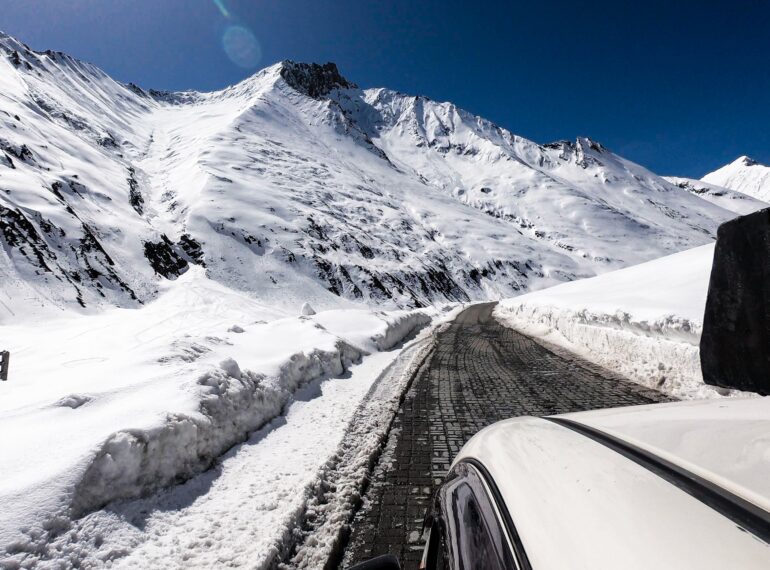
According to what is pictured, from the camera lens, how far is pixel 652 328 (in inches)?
314

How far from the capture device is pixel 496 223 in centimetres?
12000

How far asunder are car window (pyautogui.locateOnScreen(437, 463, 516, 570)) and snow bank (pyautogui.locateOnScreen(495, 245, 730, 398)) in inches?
235

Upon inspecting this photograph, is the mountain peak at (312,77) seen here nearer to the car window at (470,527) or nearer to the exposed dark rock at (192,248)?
the exposed dark rock at (192,248)

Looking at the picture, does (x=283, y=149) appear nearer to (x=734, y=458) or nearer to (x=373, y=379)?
(x=373, y=379)

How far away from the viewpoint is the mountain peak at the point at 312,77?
17445 centimetres

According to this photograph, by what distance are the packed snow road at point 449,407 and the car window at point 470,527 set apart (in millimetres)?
1332

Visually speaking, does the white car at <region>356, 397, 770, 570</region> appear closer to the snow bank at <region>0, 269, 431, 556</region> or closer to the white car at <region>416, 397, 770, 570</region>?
the white car at <region>416, 397, 770, 570</region>

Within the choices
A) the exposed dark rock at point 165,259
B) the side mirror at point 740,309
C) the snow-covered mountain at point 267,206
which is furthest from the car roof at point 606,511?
the exposed dark rock at point 165,259

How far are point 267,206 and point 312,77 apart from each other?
499ft

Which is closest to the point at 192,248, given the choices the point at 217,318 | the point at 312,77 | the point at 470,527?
the point at 217,318

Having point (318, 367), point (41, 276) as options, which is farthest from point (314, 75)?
point (318, 367)

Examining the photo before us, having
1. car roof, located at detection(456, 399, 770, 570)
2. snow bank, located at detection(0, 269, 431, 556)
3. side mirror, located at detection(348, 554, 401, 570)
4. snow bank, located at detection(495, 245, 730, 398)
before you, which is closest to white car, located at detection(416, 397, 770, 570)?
car roof, located at detection(456, 399, 770, 570)

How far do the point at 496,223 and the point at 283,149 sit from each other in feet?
206

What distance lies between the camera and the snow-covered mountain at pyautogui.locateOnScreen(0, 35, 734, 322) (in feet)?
108
